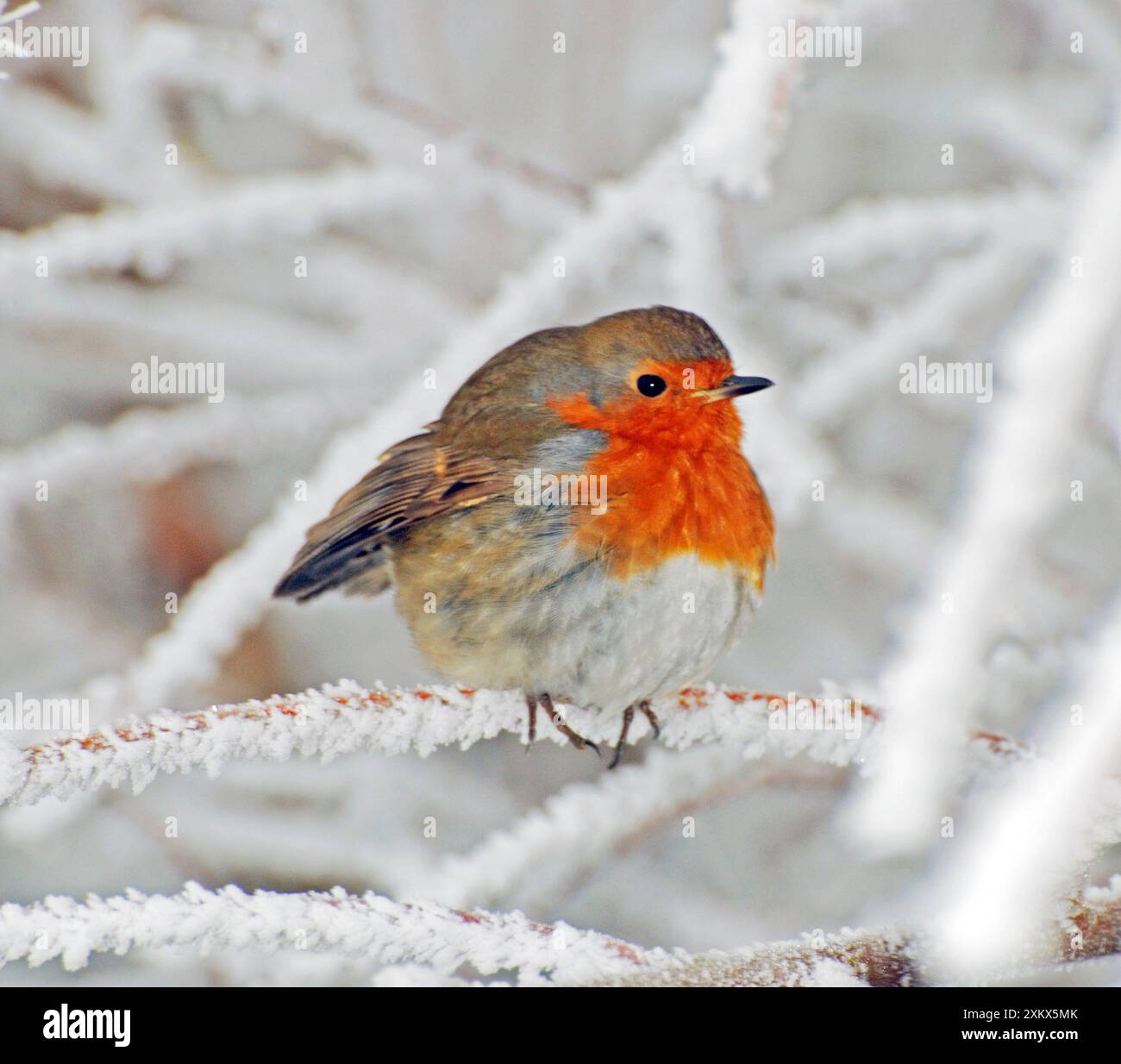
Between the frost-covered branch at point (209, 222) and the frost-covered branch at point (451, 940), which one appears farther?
the frost-covered branch at point (209, 222)

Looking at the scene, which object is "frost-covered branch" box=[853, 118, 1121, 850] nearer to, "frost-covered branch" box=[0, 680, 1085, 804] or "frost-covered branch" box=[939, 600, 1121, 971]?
"frost-covered branch" box=[939, 600, 1121, 971]

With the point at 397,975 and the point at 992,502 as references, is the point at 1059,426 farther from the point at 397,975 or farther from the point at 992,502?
the point at 397,975

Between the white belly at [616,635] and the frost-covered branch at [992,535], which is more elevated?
Answer: the frost-covered branch at [992,535]

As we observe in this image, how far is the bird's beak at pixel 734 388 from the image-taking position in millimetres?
2008

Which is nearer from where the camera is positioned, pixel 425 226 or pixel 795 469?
pixel 795 469

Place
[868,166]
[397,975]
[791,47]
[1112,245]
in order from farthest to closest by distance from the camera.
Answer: [868,166]
[791,47]
[397,975]
[1112,245]

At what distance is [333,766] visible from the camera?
2809 mm

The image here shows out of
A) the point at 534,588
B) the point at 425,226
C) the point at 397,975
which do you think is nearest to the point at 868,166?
the point at 425,226

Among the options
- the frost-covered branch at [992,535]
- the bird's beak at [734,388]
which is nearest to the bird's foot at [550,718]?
the bird's beak at [734,388]

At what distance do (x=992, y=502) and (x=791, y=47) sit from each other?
3.20ft

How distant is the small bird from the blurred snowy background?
115mm

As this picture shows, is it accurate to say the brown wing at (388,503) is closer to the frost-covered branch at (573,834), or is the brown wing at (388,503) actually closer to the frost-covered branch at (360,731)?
the frost-covered branch at (360,731)

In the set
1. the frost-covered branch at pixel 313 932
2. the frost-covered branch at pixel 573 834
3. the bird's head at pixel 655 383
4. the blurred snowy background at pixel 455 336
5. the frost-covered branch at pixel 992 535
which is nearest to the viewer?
the frost-covered branch at pixel 992 535

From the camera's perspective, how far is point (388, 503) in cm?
225
